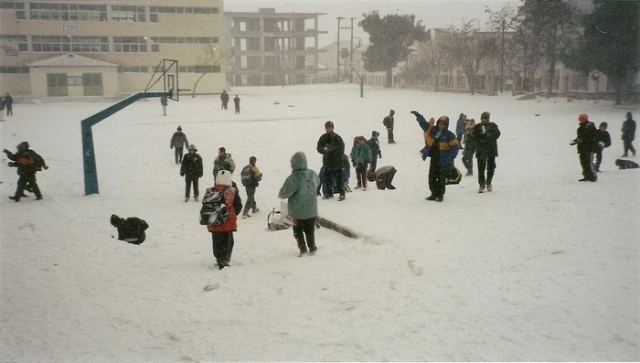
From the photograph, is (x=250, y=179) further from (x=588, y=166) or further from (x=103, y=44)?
(x=103, y=44)

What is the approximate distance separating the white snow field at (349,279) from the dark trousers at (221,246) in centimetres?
31

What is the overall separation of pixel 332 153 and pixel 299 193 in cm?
392

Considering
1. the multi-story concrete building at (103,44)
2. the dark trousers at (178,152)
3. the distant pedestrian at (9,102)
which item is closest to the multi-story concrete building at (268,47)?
the multi-story concrete building at (103,44)

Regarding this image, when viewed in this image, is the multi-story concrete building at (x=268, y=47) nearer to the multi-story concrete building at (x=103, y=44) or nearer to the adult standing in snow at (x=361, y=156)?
the multi-story concrete building at (x=103, y=44)

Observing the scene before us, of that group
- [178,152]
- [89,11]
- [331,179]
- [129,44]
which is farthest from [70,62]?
[331,179]

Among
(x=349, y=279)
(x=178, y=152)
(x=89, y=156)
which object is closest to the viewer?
(x=349, y=279)

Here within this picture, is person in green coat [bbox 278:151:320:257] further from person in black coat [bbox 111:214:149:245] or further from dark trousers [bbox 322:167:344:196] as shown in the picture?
dark trousers [bbox 322:167:344:196]

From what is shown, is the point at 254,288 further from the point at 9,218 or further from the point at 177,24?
the point at 177,24

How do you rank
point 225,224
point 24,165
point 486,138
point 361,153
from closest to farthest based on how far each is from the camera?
point 225,224
point 486,138
point 24,165
point 361,153

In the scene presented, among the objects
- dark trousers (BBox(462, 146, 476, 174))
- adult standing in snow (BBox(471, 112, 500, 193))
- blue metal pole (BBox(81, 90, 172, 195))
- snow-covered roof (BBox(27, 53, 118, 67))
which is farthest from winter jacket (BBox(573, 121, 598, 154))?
snow-covered roof (BBox(27, 53, 118, 67))

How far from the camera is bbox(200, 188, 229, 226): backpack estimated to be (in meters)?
7.61

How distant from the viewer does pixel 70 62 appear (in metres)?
59.1

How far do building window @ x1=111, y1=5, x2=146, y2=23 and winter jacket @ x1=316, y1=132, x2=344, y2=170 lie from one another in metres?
59.1

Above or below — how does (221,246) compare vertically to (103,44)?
below
